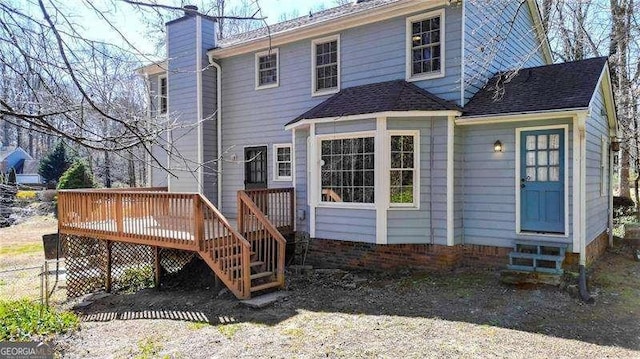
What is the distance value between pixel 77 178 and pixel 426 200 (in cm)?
2029

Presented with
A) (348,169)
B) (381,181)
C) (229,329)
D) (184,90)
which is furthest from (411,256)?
(184,90)

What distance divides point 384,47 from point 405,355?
665cm

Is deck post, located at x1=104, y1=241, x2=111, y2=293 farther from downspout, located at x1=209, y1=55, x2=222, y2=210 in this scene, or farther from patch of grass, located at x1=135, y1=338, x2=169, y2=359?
patch of grass, located at x1=135, y1=338, x2=169, y2=359

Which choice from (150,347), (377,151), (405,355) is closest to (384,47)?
(377,151)

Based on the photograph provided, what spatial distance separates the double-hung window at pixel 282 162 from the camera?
11234 millimetres

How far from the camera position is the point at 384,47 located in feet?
30.7

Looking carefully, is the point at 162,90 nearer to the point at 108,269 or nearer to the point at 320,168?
the point at 108,269

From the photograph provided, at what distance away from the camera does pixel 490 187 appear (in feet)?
26.8

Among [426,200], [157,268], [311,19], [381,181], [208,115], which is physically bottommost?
[157,268]

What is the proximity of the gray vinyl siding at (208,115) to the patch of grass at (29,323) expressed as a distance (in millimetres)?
6015

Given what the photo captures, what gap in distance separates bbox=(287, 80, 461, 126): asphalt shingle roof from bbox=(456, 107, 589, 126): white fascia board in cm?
32

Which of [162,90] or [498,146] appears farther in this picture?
[162,90]

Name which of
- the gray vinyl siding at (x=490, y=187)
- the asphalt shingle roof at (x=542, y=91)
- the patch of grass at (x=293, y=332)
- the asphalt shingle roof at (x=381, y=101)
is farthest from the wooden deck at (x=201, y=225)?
the asphalt shingle roof at (x=542, y=91)

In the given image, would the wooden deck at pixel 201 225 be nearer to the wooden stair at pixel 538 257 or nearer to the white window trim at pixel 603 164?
the wooden stair at pixel 538 257
